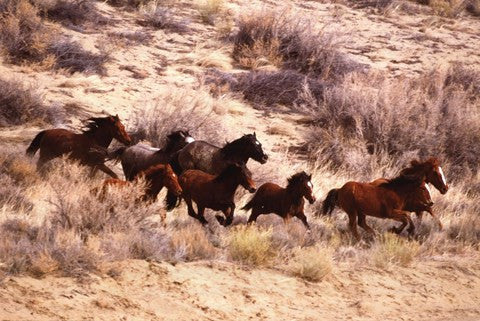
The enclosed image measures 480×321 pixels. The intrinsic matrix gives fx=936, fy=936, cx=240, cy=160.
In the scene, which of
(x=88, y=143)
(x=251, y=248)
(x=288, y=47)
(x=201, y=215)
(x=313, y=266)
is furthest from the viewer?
(x=288, y=47)

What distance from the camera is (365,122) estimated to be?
18891 mm

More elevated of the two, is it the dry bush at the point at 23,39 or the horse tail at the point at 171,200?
the dry bush at the point at 23,39

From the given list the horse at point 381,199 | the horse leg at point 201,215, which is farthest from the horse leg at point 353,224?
the horse leg at point 201,215

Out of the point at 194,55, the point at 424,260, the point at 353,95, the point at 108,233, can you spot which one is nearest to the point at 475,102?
the point at 353,95

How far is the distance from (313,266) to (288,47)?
1187cm

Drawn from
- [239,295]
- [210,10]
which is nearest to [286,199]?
[239,295]

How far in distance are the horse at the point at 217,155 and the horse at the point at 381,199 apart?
4.49 ft

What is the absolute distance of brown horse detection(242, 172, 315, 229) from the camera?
40.1 feet

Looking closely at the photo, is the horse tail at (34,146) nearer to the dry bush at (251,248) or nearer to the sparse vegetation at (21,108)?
the sparse vegetation at (21,108)

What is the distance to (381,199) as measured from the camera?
12742mm

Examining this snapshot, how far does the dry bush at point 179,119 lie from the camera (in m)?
16.6

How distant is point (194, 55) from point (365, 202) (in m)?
9.81

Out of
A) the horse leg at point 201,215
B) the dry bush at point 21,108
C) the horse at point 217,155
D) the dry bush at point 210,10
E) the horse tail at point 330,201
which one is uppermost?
the dry bush at point 210,10

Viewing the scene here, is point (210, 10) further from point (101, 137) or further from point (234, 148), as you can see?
point (234, 148)
